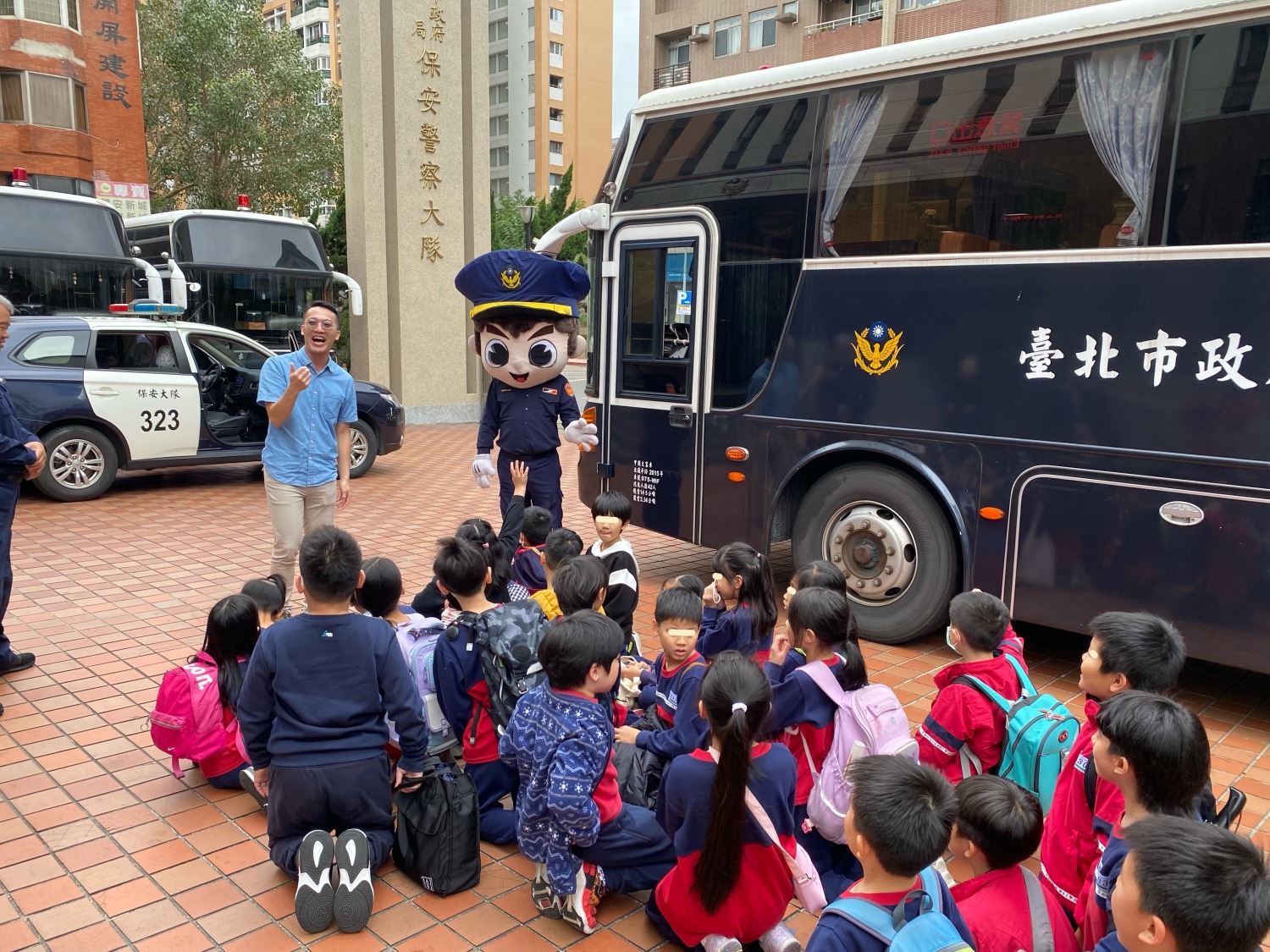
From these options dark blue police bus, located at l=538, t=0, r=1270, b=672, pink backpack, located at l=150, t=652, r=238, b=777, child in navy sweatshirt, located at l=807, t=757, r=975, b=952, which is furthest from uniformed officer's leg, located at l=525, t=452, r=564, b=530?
child in navy sweatshirt, located at l=807, t=757, r=975, b=952

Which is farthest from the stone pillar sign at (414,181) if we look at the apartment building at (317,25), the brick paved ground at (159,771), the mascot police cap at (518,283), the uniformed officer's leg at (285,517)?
the apartment building at (317,25)

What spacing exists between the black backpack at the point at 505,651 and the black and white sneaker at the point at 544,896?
1.56 feet

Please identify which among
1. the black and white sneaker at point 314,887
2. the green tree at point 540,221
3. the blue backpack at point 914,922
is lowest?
the black and white sneaker at point 314,887

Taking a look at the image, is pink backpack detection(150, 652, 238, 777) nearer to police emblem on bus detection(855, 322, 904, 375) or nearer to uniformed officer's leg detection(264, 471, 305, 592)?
uniformed officer's leg detection(264, 471, 305, 592)

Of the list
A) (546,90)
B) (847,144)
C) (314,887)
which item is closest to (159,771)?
(314,887)

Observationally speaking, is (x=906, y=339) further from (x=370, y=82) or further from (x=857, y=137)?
(x=370, y=82)

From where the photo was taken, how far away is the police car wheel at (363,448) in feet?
36.3

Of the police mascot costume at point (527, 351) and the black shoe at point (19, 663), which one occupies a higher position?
the police mascot costume at point (527, 351)

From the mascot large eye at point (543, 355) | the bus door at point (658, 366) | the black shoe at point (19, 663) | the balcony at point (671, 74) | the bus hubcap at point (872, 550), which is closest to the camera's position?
the black shoe at point (19, 663)

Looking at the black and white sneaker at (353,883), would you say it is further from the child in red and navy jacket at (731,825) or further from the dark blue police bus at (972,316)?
the dark blue police bus at (972,316)

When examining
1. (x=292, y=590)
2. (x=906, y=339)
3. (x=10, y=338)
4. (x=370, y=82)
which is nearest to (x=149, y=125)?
(x=370, y=82)

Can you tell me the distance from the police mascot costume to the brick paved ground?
122 centimetres

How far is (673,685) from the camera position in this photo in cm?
344

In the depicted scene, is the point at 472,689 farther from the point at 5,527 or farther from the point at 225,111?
the point at 225,111
